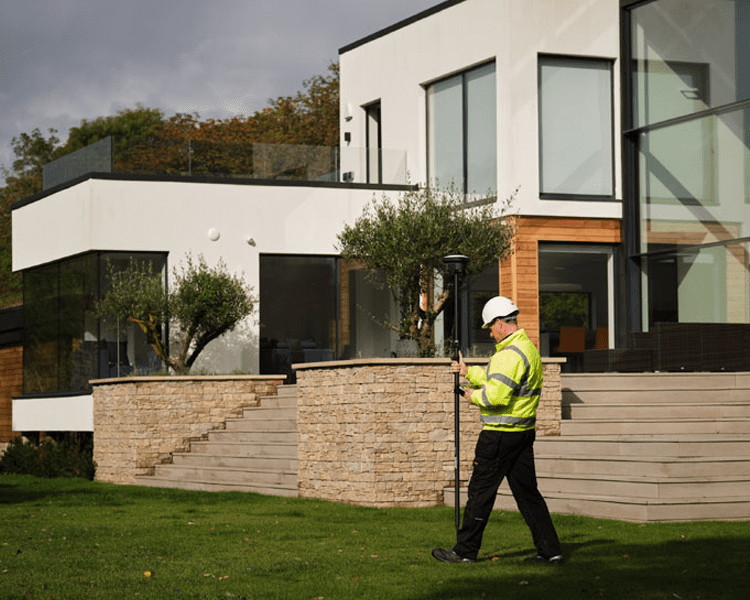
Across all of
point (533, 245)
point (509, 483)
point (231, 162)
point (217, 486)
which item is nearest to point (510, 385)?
point (509, 483)

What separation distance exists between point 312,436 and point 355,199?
8.78 m

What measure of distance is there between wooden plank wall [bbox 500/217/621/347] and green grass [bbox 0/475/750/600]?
7623mm

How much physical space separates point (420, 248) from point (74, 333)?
7.83m

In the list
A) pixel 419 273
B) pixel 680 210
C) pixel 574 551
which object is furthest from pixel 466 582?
pixel 680 210

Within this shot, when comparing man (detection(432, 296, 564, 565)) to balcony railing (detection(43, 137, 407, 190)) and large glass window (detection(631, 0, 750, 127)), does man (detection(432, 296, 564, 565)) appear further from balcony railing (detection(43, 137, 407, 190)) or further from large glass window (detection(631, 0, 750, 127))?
balcony railing (detection(43, 137, 407, 190))

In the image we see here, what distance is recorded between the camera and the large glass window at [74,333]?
69.6 ft

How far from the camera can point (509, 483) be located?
29.1 ft

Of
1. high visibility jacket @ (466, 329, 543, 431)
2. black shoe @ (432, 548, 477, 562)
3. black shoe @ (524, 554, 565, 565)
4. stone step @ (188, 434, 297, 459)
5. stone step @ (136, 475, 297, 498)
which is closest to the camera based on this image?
high visibility jacket @ (466, 329, 543, 431)

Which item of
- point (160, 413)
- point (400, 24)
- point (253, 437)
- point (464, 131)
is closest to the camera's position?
point (253, 437)

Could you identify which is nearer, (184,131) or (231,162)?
(231,162)

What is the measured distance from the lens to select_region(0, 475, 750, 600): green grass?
8094 millimetres

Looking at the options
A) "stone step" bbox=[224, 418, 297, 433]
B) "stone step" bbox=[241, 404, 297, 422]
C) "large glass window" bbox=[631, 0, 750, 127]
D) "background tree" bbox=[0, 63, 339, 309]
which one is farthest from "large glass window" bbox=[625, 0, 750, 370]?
"background tree" bbox=[0, 63, 339, 309]

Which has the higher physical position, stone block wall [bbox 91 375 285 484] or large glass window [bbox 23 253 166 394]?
large glass window [bbox 23 253 166 394]

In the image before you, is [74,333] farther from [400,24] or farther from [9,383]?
[400,24]
